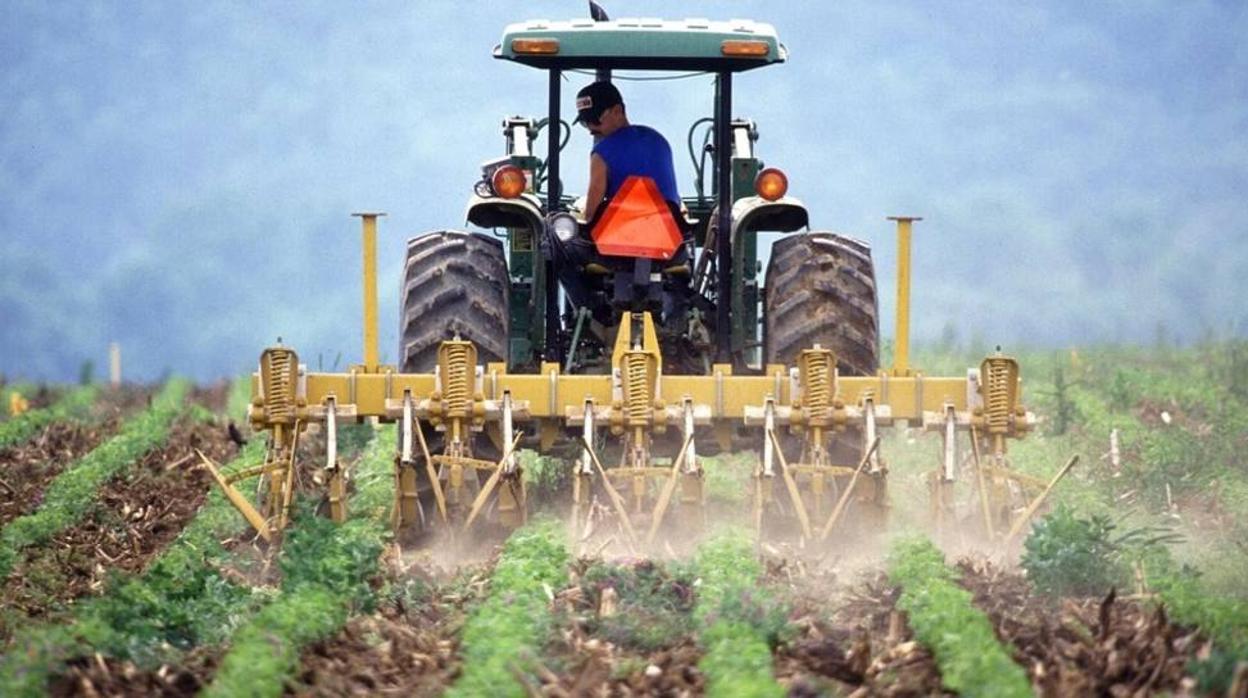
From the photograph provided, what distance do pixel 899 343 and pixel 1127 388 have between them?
23.8ft

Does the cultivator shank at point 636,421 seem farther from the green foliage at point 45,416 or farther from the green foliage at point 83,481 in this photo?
the green foliage at point 45,416

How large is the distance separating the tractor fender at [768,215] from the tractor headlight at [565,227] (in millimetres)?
844

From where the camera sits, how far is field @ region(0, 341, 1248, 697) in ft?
26.8

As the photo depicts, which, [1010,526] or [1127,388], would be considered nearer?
[1010,526]

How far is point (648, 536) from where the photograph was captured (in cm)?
1123

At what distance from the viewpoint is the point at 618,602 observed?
973 centimetres

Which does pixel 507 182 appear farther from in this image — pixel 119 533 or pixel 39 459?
pixel 39 459

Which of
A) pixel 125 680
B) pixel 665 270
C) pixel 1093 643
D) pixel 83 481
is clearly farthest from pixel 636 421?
pixel 83 481

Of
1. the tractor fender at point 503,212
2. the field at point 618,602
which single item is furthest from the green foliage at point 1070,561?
the tractor fender at point 503,212

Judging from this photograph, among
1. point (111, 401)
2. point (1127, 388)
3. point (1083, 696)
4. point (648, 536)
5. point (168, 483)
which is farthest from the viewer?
point (111, 401)

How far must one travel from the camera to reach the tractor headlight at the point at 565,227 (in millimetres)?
12219

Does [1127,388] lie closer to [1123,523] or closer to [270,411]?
[1123,523]

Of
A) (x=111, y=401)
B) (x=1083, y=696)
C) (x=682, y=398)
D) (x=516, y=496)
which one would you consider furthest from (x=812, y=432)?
(x=111, y=401)

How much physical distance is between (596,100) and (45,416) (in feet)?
28.1
